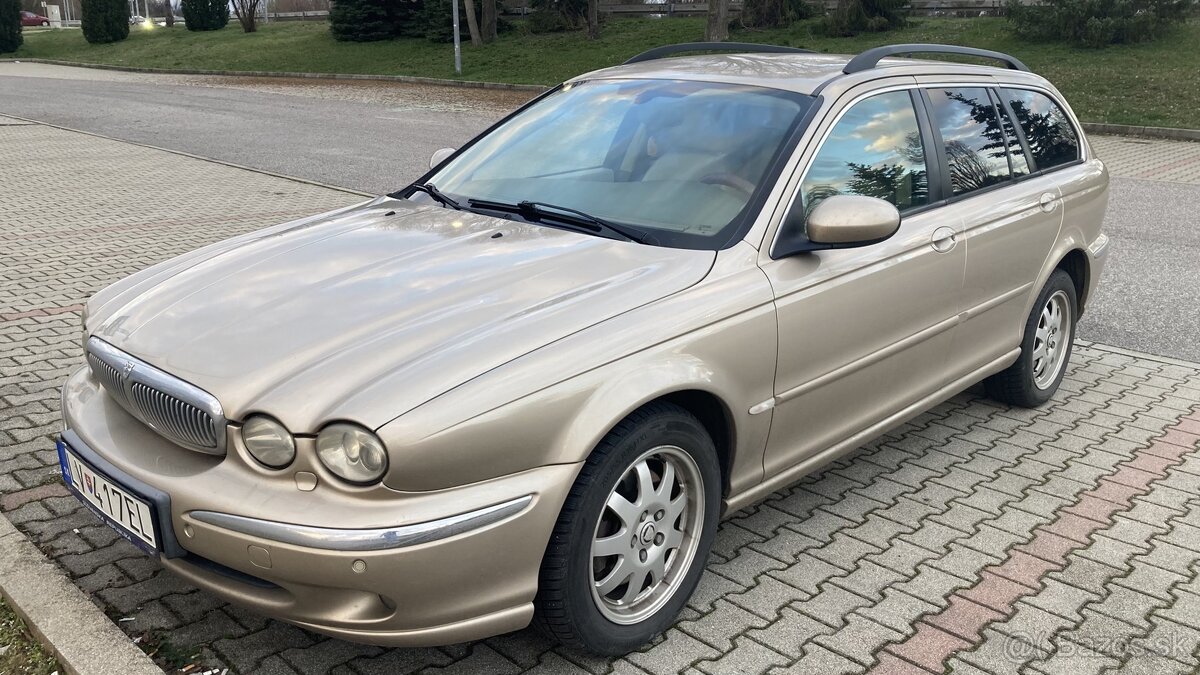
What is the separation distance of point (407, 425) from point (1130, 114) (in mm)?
18782

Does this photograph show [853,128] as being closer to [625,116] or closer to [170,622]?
[625,116]

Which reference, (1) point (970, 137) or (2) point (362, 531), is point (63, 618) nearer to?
(2) point (362, 531)

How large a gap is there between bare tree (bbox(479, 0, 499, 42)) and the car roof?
32.1m

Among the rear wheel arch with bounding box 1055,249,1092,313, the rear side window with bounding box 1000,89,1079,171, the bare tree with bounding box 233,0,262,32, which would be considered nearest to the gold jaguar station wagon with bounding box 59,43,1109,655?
the rear side window with bounding box 1000,89,1079,171

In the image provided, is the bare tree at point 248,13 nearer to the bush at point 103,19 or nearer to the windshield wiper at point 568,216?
the bush at point 103,19

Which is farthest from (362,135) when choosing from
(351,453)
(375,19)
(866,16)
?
(375,19)

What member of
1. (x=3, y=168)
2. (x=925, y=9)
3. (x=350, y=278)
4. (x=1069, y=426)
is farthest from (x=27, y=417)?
(x=925, y=9)

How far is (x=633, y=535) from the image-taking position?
9.66 ft

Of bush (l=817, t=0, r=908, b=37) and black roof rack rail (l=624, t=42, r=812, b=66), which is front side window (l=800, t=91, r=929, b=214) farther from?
bush (l=817, t=0, r=908, b=37)

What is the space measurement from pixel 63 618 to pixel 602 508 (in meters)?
1.64

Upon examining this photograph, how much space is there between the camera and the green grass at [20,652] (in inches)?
112

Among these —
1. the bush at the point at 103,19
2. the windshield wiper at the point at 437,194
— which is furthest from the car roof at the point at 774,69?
the bush at the point at 103,19

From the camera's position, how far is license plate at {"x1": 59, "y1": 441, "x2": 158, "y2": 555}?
2669 mm

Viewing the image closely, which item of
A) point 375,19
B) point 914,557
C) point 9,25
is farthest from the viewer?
point 9,25
